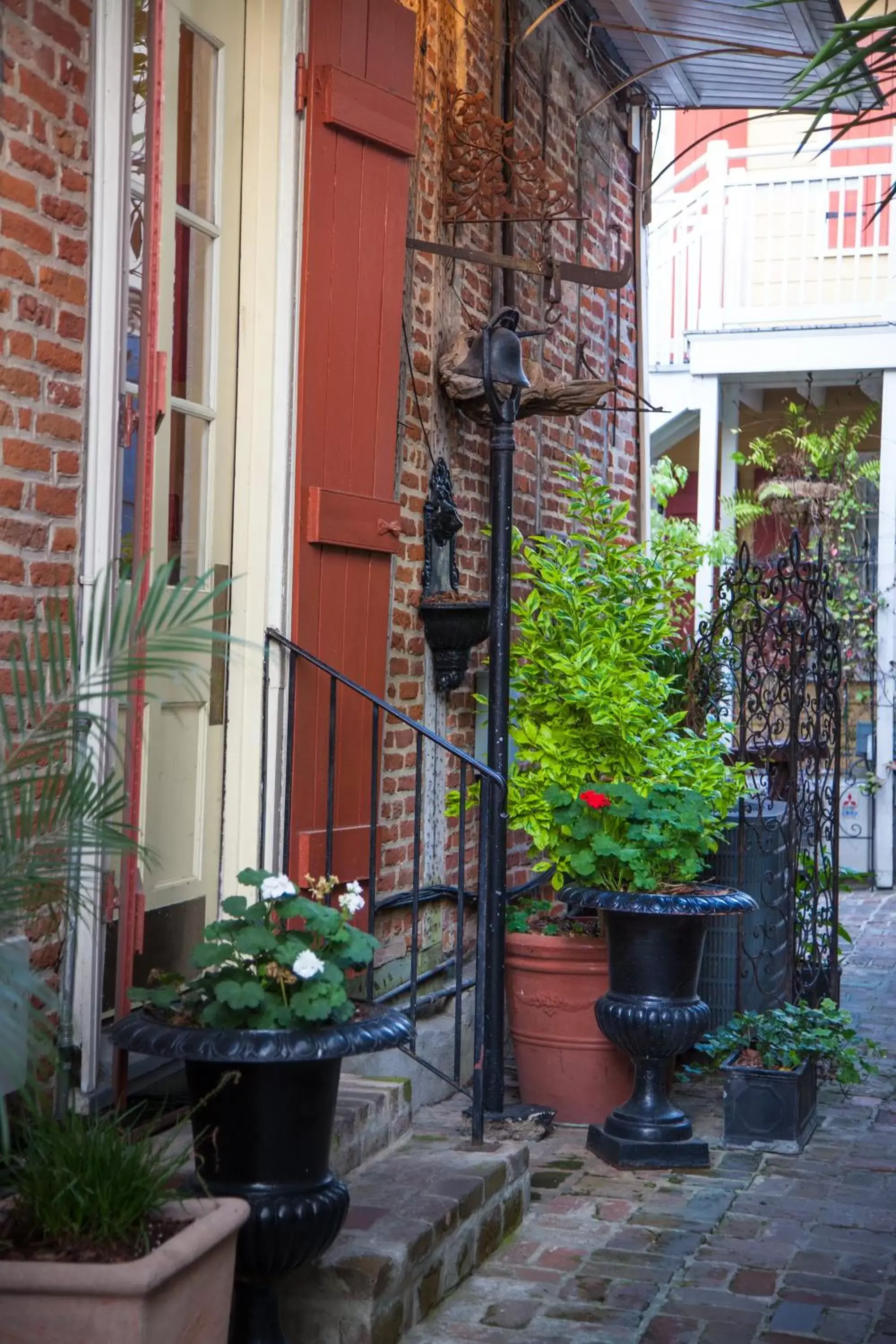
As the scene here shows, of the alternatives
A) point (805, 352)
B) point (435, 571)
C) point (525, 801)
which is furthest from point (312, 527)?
point (805, 352)

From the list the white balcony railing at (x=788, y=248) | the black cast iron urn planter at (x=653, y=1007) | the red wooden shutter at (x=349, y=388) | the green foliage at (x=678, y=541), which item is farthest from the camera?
the white balcony railing at (x=788, y=248)

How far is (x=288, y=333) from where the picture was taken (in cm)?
420

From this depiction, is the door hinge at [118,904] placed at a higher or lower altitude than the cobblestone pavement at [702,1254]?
A: higher

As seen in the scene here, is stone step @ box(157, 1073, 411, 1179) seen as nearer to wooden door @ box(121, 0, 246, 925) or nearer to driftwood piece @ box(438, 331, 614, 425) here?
wooden door @ box(121, 0, 246, 925)

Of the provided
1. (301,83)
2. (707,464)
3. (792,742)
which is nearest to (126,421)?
(301,83)

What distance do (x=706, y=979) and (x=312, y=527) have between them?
2511 mm

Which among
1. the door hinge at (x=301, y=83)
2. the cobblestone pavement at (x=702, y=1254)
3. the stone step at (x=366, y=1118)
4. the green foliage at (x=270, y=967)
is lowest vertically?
the cobblestone pavement at (x=702, y=1254)

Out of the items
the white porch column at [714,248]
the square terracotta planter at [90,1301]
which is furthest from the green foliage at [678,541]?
the square terracotta planter at [90,1301]

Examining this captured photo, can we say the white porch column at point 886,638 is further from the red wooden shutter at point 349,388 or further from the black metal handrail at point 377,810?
the red wooden shutter at point 349,388

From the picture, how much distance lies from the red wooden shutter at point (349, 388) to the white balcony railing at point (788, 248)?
650 cm

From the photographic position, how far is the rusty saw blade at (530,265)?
5117 millimetres

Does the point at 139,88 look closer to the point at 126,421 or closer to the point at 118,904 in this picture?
the point at 126,421

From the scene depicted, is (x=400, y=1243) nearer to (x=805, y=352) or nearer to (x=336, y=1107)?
(x=336, y=1107)

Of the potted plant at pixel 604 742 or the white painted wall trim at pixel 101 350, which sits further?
the potted plant at pixel 604 742
